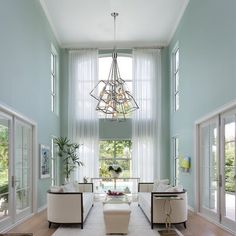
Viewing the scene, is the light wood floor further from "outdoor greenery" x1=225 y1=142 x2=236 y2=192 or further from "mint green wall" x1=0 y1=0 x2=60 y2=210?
"mint green wall" x1=0 y1=0 x2=60 y2=210

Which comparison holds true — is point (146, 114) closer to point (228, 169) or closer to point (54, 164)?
point (54, 164)

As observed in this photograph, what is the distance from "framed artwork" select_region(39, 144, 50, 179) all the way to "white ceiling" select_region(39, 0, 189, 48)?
3.88 meters

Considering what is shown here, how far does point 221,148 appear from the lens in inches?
303

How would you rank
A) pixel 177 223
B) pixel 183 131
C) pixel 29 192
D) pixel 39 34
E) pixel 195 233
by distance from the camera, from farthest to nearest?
pixel 183 131 < pixel 39 34 < pixel 29 192 < pixel 177 223 < pixel 195 233

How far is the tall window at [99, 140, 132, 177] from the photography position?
13.9 metres

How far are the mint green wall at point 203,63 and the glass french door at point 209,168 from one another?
15.6 inches

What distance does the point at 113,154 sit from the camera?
13938mm

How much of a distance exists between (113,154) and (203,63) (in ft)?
19.8

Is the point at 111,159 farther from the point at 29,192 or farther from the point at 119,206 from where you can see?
the point at 119,206

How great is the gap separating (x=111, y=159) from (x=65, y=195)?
6.40m

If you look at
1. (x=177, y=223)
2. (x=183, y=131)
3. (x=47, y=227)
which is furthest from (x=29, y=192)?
(x=183, y=131)

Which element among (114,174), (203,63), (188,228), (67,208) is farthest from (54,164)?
(188,228)

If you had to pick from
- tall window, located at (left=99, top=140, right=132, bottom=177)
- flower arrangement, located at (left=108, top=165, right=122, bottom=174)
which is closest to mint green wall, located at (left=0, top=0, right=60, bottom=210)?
flower arrangement, located at (left=108, top=165, right=122, bottom=174)

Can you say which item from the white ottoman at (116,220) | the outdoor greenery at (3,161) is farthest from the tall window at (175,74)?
the outdoor greenery at (3,161)
